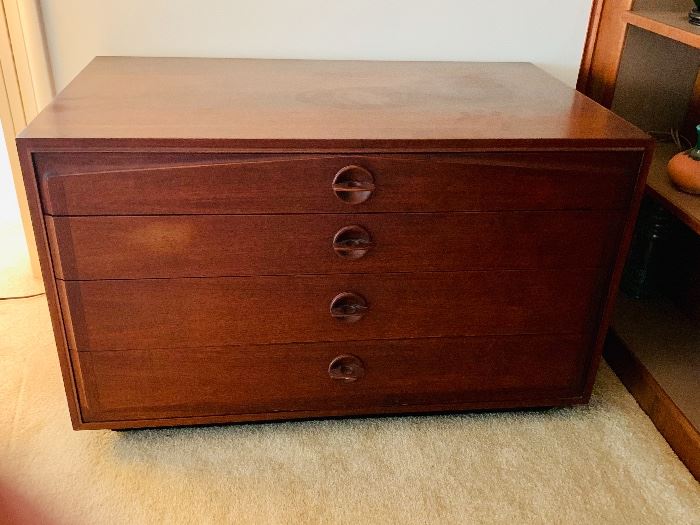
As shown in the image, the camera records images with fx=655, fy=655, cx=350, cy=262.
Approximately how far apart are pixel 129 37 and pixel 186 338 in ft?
2.21

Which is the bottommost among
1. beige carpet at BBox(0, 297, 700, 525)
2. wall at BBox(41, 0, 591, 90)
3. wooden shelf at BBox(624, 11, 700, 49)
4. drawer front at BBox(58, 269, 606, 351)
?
beige carpet at BBox(0, 297, 700, 525)

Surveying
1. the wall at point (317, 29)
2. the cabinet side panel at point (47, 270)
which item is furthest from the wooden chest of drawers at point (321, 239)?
the wall at point (317, 29)

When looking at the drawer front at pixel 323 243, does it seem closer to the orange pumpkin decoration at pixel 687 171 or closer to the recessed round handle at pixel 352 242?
the recessed round handle at pixel 352 242

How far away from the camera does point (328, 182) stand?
102 centimetres

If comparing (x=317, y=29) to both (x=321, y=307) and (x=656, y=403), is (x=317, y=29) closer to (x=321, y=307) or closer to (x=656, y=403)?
(x=321, y=307)

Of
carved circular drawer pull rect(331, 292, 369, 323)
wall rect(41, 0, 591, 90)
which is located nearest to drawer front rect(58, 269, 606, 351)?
carved circular drawer pull rect(331, 292, 369, 323)

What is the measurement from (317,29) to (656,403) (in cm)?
104

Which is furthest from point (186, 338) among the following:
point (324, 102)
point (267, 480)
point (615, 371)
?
point (615, 371)

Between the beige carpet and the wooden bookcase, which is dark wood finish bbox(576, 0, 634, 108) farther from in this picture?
the beige carpet

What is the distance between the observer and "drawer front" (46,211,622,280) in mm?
1030

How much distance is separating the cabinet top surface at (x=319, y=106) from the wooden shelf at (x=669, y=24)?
20cm

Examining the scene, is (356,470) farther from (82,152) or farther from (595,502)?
(82,152)

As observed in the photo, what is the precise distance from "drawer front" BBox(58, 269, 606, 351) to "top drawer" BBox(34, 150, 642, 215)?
0.44 feet

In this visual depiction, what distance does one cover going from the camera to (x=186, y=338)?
1128 millimetres
